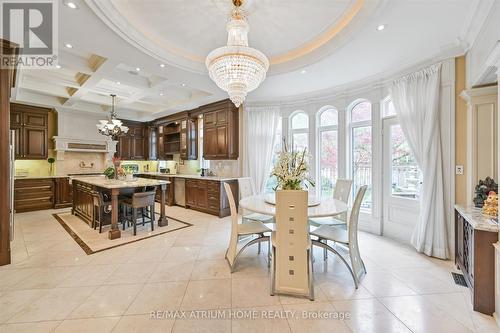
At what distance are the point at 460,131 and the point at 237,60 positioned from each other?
9.91 feet

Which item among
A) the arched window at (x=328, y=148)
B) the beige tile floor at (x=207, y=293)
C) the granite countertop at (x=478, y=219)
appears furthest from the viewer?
the arched window at (x=328, y=148)

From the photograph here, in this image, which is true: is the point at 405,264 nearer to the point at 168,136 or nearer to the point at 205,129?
the point at 205,129

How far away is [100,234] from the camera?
3945 mm

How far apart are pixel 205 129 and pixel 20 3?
3947 millimetres

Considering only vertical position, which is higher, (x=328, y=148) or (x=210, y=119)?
(x=210, y=119)

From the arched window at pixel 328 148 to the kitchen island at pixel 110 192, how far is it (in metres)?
3.36

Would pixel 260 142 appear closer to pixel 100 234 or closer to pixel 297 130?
pixel 297 130

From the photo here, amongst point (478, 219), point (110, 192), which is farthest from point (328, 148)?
point (110, 192)

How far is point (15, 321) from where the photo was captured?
184 centimetres

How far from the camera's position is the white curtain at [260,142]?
529 centimetres

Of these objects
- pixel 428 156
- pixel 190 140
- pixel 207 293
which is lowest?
pixel 207 293

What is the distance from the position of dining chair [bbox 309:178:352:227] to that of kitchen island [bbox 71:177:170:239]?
2.99 meters

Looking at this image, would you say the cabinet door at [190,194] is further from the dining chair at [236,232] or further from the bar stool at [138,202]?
the dining chair at [236,232]

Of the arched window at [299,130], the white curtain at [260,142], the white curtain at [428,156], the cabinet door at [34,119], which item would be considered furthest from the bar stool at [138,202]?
the white curtain at [428,156]
